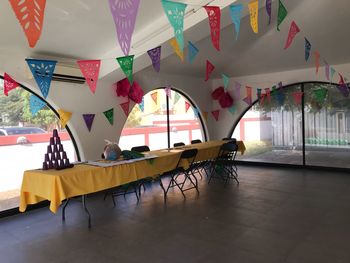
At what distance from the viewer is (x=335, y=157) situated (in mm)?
7039

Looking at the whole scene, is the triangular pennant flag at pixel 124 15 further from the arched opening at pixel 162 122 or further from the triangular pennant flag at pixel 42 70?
the arched opening at pixel 162 122

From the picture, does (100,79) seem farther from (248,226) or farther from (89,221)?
(248,226)

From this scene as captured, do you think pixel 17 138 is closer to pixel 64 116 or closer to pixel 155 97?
pixel 64 116

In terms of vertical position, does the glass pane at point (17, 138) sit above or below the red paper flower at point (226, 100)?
below

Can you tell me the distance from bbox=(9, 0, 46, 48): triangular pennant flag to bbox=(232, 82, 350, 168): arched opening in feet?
21.5

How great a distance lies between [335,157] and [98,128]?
5.51 metres

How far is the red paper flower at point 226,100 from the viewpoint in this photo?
8.12 m

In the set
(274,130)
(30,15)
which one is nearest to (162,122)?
(274,130)

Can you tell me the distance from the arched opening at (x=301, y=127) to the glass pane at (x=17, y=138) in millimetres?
5295

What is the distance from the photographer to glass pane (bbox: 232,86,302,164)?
24.7ft

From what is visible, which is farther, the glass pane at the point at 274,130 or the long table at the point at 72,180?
the glass pane at the point at 274,130

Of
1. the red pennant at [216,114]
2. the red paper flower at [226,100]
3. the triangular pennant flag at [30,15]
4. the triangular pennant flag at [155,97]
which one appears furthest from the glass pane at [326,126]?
the triangular pennant flag at [30,15]

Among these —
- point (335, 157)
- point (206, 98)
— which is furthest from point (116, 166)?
point (335, 157)

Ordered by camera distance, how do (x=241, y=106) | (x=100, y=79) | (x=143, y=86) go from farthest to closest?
(x=241, y=106), (x=143, y=86), (x=100, y=79)
